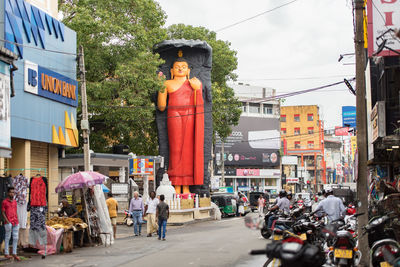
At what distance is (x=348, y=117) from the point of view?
37469mm

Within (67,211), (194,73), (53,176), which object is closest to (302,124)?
(194,73)

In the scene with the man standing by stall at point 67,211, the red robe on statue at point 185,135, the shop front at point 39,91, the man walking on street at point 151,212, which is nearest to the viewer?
the man standing by stall at point 67,211

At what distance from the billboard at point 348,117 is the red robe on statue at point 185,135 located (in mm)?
9549

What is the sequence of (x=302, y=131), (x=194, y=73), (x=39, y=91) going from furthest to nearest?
(x=302, y=131), (x=194, y=73), (x=39, y=91)

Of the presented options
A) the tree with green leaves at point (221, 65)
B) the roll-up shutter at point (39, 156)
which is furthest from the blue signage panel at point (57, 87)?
the tree with green leaves at point (221, 65)

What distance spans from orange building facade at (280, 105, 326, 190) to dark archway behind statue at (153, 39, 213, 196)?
62791 mm

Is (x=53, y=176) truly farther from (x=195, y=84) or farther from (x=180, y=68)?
(x=180, y=68)

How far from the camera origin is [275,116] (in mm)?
94375

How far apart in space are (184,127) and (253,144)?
49.2 metres

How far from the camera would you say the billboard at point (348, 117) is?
122ft

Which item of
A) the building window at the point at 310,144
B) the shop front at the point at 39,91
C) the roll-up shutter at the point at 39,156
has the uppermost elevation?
the building window at the point at 310,144

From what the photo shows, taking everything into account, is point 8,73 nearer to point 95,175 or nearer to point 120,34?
point 95,175

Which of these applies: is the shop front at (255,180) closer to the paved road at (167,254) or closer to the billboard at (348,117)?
the billboard at (348,117)

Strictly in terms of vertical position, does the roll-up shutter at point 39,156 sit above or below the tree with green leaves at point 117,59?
below
